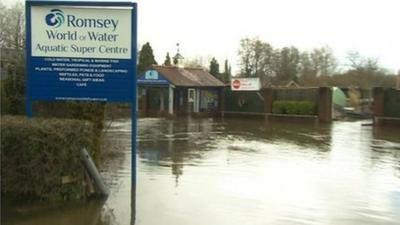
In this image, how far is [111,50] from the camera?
8.41 metres

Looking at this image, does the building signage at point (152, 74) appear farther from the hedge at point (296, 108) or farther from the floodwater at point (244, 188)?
the floodwater at point (244, 188)

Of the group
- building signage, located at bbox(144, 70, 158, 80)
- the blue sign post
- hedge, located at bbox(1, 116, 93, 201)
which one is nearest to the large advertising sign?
the blue sign post

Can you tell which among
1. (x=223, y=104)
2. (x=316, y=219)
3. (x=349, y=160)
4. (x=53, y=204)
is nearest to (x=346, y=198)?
(x=316, y=219)

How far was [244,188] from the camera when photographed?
9273 millimetres

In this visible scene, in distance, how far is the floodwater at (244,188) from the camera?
7.14 meters

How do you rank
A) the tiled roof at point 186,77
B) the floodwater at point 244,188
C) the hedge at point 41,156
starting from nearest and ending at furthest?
the hedge at point 41,156 < the floodwater at point 244,188 < the tiled roof at point 186,77

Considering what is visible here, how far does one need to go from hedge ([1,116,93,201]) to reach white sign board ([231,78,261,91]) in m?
29.9

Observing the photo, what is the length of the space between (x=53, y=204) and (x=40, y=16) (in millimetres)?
2960

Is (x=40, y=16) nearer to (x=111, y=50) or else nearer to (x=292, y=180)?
(x=111, y=50)

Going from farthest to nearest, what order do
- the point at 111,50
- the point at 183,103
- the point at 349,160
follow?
1. the point at 183,103
2. the point at 349,160
3. the point at 111,50

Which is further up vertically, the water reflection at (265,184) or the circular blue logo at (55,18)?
the circular blue logo at (55,18)

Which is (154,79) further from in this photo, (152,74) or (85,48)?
(85,48)

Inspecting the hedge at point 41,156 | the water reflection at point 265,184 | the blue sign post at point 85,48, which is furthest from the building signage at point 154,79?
the hedge at point 41,156

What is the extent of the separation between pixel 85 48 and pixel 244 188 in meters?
3.45
